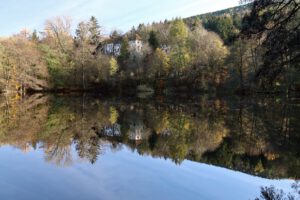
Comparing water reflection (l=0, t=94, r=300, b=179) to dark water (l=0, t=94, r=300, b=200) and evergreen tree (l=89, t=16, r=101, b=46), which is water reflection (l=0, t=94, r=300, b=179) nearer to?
dark water (l=0, t=94, r=300, b=200)

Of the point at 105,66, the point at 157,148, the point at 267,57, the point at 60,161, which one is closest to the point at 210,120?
the point at 157,148

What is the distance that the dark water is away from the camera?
8.83m

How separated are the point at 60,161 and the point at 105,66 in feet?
175

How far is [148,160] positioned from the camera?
1234cm

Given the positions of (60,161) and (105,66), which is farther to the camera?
(105,66)

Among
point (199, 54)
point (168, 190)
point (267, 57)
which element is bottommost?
point (168, 190)

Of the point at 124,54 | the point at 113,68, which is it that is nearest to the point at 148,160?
the point at 113,68

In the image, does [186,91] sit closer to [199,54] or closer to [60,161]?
[199,54]

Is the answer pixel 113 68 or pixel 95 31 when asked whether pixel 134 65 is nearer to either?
pixel 113 68

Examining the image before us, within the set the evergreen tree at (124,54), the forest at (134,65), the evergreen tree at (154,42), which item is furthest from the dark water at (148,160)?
the evergreen tree at (154,42)

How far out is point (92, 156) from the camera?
12570 mm

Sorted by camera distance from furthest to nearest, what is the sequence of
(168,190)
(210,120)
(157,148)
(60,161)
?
(210,120), (157,148), (60,161), (168,190)

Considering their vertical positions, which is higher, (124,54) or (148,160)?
(124,54)

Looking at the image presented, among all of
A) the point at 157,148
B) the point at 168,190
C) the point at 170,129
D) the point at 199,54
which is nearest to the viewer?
the point at 168,190
